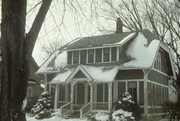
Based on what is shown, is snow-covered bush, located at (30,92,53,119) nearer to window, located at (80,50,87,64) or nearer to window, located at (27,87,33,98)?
window, located at (80,50,87,64)

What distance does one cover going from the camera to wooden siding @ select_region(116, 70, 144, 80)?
23.2m

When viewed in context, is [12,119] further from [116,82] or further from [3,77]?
[116,82]

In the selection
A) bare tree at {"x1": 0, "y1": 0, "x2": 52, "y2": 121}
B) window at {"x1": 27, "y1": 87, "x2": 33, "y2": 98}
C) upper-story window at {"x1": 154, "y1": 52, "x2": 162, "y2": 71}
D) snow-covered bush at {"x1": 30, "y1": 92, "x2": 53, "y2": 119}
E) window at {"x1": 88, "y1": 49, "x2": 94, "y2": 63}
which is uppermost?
window at {"x1": 88, "y1": 49, "x2": 94, "y2": 63}

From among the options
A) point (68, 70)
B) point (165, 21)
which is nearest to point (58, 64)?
point (68, 70)

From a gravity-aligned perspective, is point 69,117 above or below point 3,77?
below

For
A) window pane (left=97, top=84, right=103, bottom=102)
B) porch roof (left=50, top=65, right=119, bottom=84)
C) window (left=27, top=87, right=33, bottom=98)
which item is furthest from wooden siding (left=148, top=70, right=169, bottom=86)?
window (left=27, top=87, right=33, bottom=98)

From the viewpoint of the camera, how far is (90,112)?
22.9 meters

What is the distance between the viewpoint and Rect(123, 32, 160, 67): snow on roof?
2311 cm

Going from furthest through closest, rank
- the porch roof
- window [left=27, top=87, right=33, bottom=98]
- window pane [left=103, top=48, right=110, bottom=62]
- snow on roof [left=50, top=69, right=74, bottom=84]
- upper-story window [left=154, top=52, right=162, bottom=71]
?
window [left=27, top=87, right=33, bottom=98], upper-story window [left=154, top=52, right=162, bottom=71], window pane [left=103, top=48, right=110, bottom=62], snow on roof [left=50, top=69, right=74, bottom=84], the porch roof

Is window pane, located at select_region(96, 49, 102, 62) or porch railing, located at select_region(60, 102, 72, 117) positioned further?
window pane, located at select_region(96, 49, 102, 62)

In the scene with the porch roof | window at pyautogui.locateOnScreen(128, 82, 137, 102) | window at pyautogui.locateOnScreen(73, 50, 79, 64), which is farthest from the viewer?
window at pyautogui.locateOnScreen(73, 50, 79, 64)

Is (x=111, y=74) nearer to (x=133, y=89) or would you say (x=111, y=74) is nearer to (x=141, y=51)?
(x=133, y=89)

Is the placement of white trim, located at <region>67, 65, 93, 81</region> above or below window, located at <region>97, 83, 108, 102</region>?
above

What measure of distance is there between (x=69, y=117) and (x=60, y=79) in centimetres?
338
